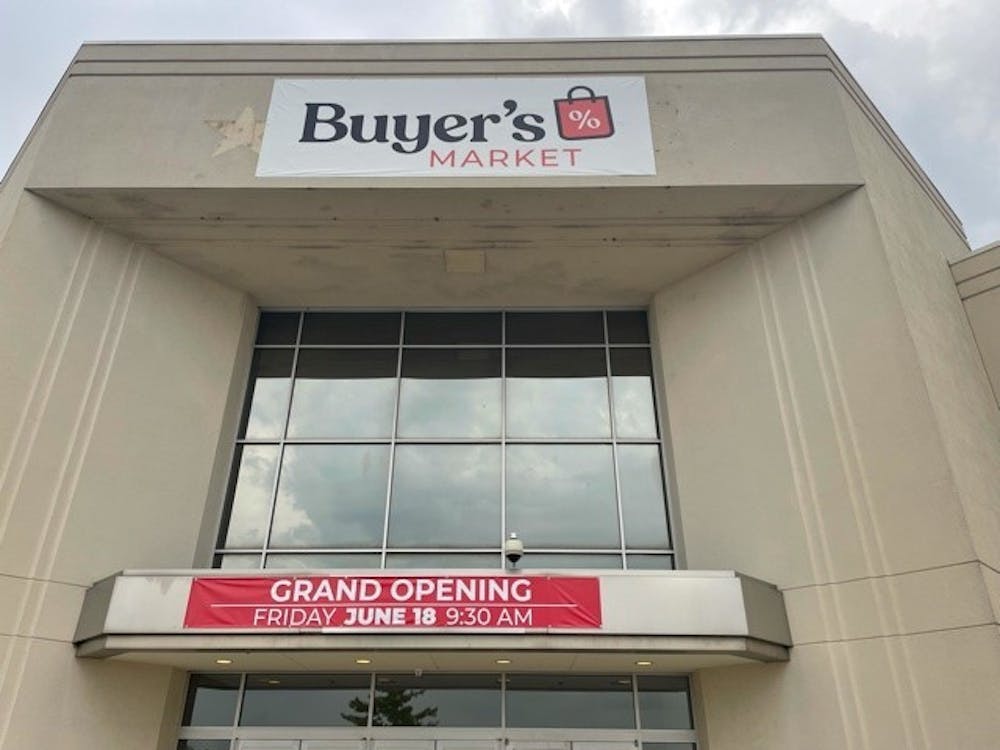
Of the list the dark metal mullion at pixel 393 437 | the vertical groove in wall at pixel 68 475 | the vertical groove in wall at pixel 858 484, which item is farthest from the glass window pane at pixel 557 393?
the vertical groove in wall at pixel 68 475

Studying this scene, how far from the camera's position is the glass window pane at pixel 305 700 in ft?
32.0

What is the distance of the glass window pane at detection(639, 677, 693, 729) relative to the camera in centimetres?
963

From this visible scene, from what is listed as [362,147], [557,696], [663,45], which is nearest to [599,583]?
[557,696]

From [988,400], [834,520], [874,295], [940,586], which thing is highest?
[874,295]

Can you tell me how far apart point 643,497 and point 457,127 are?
282 inches

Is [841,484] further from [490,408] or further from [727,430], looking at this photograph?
[490,408]

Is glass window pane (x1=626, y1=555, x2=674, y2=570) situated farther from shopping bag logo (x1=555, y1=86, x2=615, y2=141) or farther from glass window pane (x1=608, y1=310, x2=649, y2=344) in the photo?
shopping bag logo (x1=555, y1=86, x2=615, y2=141)

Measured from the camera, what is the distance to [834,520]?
29.9 feet

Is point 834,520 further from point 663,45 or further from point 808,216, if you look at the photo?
point 663,45

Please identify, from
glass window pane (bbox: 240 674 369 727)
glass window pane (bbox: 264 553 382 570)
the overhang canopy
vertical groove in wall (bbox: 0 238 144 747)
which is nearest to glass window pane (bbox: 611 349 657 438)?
the overhang canopy

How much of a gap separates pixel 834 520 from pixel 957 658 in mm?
2069

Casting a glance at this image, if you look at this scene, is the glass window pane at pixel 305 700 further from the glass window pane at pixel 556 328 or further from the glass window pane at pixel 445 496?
the glass window pane at pixel 556 328

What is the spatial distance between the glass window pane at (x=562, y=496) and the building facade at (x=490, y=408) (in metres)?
0.06

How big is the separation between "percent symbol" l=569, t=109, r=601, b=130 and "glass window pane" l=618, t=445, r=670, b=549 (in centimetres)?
562
